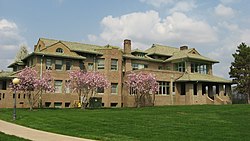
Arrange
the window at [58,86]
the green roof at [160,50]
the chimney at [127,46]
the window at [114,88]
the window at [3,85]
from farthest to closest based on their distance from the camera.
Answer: the green roof at [160,50] < the chimney at [127,46] < the window at [114,88] < the window at [3,85] < the window at [58,86]

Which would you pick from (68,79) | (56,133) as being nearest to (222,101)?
(68,79)

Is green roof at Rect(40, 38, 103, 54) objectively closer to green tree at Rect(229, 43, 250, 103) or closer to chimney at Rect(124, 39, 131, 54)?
chimney at Rect(124, 39, 131, 54)

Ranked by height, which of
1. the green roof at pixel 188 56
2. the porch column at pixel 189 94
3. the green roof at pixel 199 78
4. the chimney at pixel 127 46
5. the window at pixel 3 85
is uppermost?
the chimney at pixel 127 46

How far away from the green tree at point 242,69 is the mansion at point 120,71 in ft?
11.4

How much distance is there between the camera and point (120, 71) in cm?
4256

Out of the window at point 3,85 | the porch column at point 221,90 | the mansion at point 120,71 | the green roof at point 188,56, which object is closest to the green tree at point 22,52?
the mansion at point 120,71

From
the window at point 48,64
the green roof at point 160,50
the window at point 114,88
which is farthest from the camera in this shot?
the green roof at point 160,50

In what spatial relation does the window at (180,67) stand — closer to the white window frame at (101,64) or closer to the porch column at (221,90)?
the porch column at (221,90)

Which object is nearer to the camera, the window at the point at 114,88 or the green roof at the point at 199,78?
the window at the point at 114,88

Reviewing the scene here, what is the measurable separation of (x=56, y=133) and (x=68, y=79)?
82.5 feet

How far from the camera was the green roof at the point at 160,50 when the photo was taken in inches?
1954

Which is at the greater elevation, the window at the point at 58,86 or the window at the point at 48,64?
the window at the point at 48,64

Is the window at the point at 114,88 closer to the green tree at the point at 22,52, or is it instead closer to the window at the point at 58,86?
the window at the point at 58,86

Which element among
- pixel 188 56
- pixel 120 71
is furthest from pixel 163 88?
pixel 120 71
